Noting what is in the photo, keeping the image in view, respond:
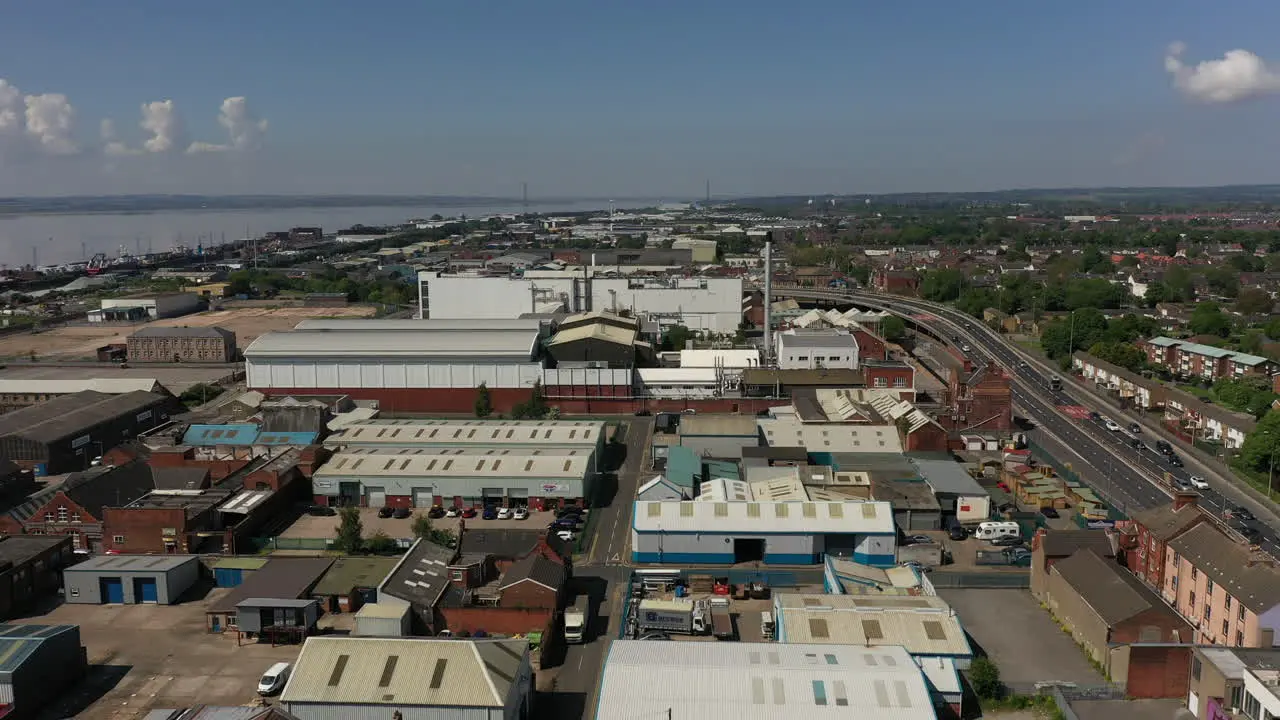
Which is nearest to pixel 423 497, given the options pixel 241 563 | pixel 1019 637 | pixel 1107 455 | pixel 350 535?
pixel 350 535

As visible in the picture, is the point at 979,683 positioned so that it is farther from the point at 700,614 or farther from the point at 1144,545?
the point at 1144,545

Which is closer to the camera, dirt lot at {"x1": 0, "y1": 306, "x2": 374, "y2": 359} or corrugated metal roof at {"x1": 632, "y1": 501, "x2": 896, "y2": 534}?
corrugated metal roof at {"x1": 632, "y1": 501, "x2": 896, "y2": 534}

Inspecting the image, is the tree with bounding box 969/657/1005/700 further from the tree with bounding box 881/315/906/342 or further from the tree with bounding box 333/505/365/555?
the tree with bounding box 881/315/906/342

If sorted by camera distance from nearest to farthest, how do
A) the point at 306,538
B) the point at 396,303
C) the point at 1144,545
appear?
the point at 1144,545 < the point at 306,538 < the point at 396,303

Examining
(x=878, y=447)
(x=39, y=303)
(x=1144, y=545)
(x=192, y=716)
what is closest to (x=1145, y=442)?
(x=878, y=447)

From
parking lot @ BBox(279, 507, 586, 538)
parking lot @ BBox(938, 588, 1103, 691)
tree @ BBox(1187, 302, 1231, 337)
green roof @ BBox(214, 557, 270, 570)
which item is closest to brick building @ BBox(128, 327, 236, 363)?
parking lot @ BBox(279, 507, 586, 538)

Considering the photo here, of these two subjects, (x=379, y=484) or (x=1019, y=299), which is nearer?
(x=379, y=484)
